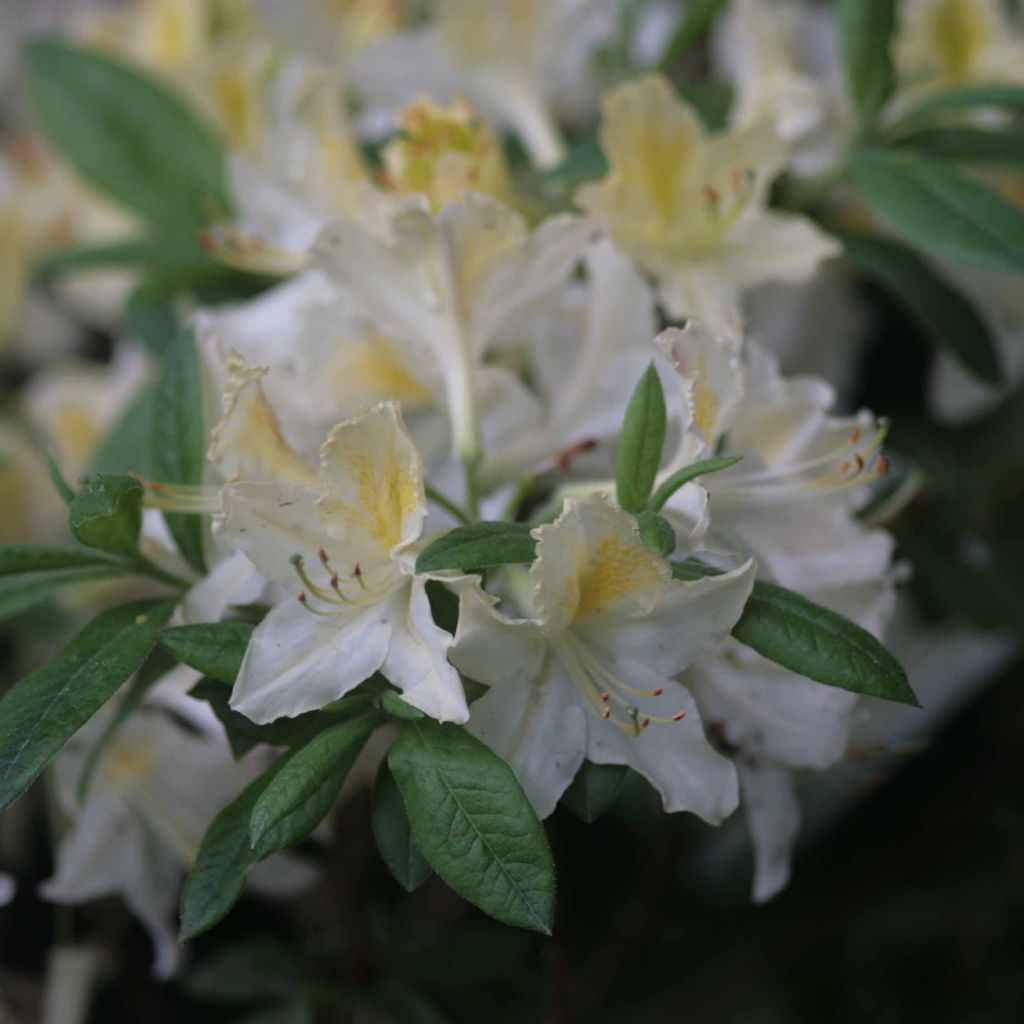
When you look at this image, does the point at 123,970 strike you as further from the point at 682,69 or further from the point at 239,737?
the point at 682,69

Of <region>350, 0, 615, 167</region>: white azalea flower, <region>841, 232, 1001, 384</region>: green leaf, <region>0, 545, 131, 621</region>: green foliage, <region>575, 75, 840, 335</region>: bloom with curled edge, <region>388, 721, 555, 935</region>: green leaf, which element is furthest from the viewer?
<region>350, 0, 615, 167</region>: white azalea flower

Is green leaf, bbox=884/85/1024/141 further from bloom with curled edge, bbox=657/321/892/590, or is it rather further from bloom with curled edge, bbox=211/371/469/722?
bloom with curled edge, bbox=211/371/469/722

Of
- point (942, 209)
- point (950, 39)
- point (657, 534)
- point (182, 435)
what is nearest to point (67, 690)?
point (182, 435)

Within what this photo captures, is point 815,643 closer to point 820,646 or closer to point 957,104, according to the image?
point 820,646

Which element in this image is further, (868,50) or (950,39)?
(950,39)

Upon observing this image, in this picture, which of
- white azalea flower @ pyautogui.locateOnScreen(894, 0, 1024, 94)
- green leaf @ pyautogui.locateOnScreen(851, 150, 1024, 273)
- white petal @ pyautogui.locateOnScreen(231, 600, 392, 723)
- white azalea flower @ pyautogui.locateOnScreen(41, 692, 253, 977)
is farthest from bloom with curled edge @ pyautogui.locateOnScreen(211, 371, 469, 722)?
white azalea flower @ pyautogui.locateOnScreen(894, 0, 1024, 94)

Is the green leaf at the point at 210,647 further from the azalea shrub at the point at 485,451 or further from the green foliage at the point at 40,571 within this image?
the green foliage at the point at 40,571

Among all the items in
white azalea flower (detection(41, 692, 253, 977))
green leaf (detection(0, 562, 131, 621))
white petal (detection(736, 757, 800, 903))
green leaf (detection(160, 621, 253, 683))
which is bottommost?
white petal (detection(736, 757, 800, 903))

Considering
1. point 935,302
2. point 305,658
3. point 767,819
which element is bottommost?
point 767,819
